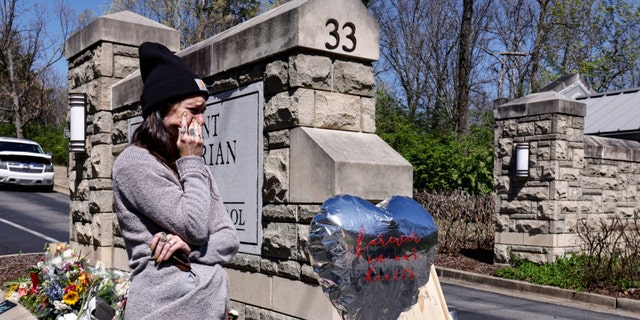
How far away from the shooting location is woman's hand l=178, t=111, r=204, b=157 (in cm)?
265

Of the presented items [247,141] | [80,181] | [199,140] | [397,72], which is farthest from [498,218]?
[397,72]

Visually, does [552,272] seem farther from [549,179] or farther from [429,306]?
[429,306]

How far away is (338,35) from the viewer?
449cm

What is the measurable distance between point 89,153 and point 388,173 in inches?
199

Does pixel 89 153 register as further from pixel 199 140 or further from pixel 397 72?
pixel 397 72

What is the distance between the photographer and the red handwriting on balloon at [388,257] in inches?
117

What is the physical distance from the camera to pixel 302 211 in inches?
171

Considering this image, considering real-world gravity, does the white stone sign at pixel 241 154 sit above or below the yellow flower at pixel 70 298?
above

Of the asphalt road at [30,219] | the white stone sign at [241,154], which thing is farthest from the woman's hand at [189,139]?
the asphalt road at [30,219]

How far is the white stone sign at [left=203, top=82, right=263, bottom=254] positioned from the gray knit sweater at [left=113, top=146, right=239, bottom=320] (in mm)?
2174

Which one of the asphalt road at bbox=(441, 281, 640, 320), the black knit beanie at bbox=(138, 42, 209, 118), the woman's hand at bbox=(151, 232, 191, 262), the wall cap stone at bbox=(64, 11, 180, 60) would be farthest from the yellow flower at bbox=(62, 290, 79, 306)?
the asphalt road at bbox=(441, 281, 640, 320)

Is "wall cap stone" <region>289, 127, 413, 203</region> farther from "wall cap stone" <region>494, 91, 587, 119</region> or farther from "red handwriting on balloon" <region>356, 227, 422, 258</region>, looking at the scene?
"wall cap stone" <region>494, 91, 587, 119</region>

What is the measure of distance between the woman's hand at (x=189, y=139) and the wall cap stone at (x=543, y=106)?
31.6 feet

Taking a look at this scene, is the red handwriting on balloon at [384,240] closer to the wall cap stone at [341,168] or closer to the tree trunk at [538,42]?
the wall cap stone at [341,168]
